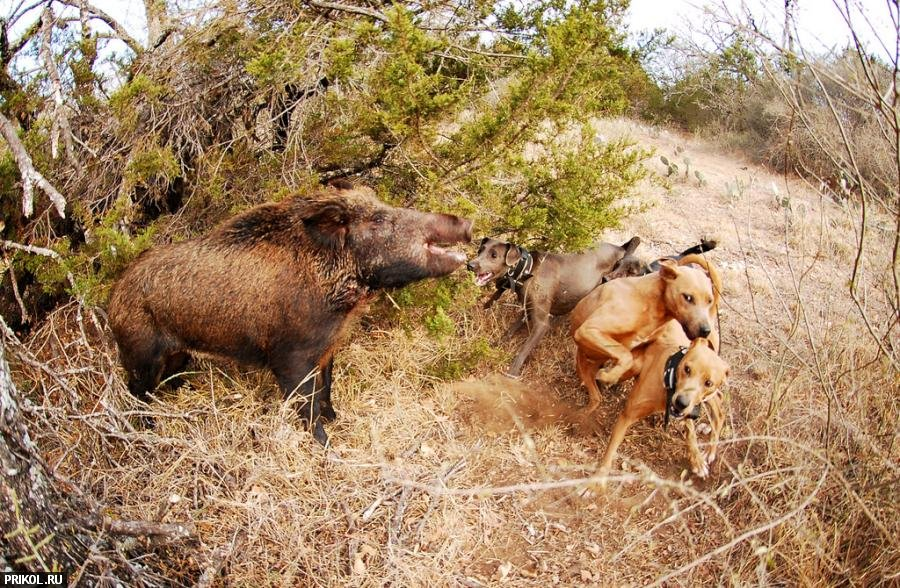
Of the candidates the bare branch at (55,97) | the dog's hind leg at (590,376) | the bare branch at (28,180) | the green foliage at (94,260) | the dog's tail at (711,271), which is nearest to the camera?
the bare branch at (28,180)

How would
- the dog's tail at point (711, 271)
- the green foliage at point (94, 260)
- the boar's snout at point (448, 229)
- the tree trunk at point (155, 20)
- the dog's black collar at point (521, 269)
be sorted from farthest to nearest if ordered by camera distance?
the dog's black collar at point (521, 269), the tree trunk at point (155, 20), the dog's tail at point (711, 271), the green foliage at point (94, 260), the boar's snout at point (448, 229)

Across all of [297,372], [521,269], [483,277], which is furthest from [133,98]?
[521,269]

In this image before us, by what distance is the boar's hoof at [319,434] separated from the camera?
421 cm

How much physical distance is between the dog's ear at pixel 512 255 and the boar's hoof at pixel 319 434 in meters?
2.25

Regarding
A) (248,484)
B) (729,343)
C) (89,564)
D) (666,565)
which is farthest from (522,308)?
(89,564)

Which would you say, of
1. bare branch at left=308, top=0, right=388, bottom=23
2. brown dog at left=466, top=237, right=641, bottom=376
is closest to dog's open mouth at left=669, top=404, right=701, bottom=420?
brown dog at left=466, top=237, right=641, bottom=376

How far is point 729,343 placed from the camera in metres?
5.79

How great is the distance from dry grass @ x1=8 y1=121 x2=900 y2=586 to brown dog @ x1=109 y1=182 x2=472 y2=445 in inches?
16.1

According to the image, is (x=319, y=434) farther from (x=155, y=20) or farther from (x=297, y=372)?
(x=155, y=20)

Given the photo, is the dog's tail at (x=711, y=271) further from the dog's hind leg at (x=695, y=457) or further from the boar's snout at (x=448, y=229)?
the boar's snout at (x=448, y=229)

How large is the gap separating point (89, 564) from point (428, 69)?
4.29 meters

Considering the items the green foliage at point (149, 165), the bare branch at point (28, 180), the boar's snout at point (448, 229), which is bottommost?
the boar's snout at point (448, 229)

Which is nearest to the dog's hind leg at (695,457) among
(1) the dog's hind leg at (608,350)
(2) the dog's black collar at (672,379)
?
(2) the dog's black collar at (672,379)

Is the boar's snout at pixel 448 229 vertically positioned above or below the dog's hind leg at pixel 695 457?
above
